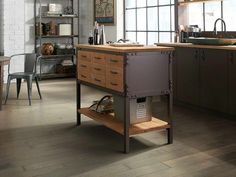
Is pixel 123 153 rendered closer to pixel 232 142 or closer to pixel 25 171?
pixel 25 171

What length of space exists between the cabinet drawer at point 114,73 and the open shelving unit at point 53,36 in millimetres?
4697

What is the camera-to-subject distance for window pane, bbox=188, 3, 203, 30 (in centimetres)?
557

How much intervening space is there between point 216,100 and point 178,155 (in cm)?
163

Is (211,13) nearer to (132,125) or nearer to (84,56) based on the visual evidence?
(84,56)

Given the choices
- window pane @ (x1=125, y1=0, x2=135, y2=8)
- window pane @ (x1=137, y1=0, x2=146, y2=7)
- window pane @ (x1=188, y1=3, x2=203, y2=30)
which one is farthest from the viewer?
window pane @ (x1=125, y1=0, x2=135, y2=8)

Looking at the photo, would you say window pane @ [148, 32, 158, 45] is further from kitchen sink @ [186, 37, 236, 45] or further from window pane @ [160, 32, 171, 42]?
kitchen sink @ [186, 37, 236, 45]

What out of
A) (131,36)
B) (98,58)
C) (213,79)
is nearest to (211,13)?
(213,79)

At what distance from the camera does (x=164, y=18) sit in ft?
21.1

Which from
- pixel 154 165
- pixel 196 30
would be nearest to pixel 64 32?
pixel 196 30

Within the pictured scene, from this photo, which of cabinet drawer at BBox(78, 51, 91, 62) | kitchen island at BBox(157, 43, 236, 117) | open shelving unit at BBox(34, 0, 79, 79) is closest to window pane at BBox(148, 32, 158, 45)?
kitchen island at BBox(157, 43, 236, 117)

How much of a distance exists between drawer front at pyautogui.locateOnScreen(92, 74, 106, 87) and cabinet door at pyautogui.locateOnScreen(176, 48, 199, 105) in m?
1.71

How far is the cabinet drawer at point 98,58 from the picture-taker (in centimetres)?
343

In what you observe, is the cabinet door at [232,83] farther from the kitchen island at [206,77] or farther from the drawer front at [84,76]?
the drawer front at [84,76]

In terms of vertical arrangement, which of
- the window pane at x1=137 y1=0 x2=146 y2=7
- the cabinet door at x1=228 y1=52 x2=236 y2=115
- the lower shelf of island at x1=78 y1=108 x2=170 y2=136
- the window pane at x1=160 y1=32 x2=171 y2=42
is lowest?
the lower shelf of island at x1=78 y1=108 x2=170 y2=136
